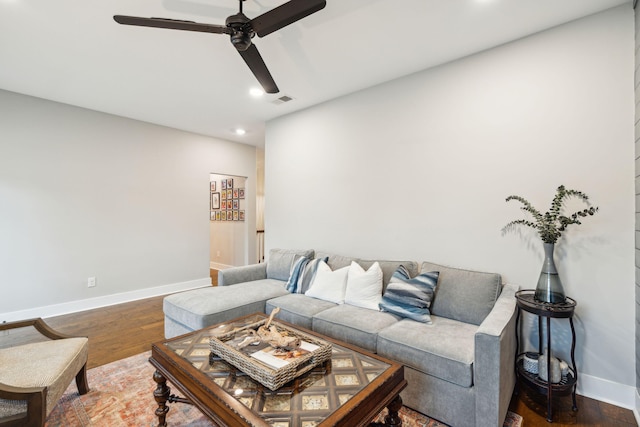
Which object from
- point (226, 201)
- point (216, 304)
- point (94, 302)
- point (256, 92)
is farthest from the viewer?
point (226, 201)

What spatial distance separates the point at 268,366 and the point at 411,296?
1398mm

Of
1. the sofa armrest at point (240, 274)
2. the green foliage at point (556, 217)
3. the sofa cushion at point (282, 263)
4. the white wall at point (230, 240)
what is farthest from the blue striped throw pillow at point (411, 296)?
the white wall at point (230, 240)

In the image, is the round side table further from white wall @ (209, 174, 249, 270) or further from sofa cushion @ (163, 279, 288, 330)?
white wall @ (209, 174, 249, 270)

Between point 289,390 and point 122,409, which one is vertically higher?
point 289,390

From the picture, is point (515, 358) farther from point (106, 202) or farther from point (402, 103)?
point (106, 202)

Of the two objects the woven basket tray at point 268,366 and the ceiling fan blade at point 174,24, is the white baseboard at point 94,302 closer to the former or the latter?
the woven basket tray at point 268,366

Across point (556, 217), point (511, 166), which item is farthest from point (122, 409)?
point (511, 166)

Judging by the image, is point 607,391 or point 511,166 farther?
point 511,166

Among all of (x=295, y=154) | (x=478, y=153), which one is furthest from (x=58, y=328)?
(x=478, y=153)

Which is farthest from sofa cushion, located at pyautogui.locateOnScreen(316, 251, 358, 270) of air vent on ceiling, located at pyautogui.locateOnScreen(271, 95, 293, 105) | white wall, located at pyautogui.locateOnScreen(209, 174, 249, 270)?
white wall, located at pyautogui.locateOnScreen(209, 174, 249, 270)

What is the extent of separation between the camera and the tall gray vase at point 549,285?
2.01 m

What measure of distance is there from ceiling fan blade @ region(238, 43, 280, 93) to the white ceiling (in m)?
0.41

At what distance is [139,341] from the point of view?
119 inches

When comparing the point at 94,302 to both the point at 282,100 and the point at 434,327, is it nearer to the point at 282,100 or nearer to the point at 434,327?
the point at 282,100
